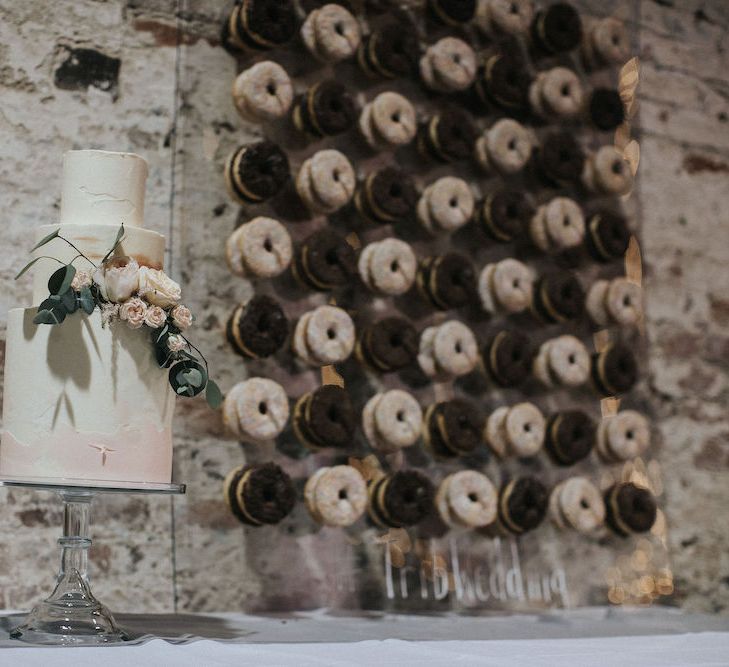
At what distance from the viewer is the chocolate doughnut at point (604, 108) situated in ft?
7.29

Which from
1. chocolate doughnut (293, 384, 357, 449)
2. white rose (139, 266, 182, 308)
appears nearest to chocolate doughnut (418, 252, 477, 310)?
chocolate doughnut (293, 384, 357, 449)

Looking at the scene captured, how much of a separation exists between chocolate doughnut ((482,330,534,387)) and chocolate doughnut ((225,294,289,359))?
43 cm

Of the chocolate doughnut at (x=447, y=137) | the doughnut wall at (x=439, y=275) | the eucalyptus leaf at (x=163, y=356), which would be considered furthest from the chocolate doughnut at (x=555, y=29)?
the eucalyptus leaf at (x=163, y=356)

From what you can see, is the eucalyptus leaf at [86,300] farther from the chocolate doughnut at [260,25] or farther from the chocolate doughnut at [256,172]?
the chocolate doughnut at [260,25]

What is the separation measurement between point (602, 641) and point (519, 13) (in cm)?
125

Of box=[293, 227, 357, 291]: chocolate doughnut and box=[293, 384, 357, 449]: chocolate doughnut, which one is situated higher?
box=[293, 227, 357, 291]: chocolate doughnut

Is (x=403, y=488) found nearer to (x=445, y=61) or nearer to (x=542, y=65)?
(x=445, y=61)

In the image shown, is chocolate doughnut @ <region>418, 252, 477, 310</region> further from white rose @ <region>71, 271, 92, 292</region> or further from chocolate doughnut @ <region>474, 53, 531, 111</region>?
white rose @ <region>71, 271, 92, 292</region>

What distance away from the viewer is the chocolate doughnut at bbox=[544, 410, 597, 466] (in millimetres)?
2049

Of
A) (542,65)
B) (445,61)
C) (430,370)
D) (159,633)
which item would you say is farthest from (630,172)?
(159,633)

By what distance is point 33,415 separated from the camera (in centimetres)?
119

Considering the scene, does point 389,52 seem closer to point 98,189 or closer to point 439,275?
point 439,275

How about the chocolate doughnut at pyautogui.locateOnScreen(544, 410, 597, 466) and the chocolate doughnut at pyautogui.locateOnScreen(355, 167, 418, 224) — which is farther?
the chocolate doughnut at pyautogui.locateOnScreen(544, 410, 597, 466)

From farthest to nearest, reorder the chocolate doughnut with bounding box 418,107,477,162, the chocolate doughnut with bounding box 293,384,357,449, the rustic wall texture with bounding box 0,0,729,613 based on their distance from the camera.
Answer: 1. the chocolate doughnut with bounding box 418,107,477,162
2. the chocolate doughnut with bounding box 293,384,357,449
3. the rustic wall texture with bounding box 0,0,729,613
